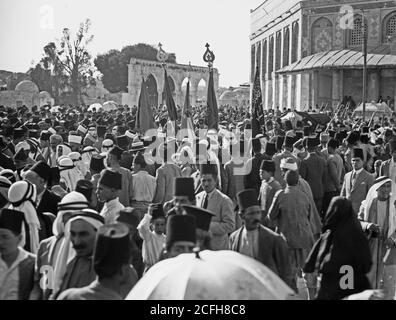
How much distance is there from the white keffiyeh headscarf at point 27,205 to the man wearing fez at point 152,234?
1.09 meters

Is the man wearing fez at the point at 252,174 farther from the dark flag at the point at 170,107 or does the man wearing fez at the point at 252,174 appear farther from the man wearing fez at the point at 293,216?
the dark flag at the point at 170,107

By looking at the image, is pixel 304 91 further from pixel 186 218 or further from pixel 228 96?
pixel 186 218

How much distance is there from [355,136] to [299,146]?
110 centimetres

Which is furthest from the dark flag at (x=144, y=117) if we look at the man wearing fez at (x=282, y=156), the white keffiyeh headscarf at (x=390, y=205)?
the white keffiyeh headscarf at (x=390, y=205)

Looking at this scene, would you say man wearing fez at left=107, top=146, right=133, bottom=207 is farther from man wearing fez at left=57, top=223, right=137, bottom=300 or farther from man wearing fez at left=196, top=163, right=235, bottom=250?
man wearing fez at left=57, top=223, right=137, bottom=300

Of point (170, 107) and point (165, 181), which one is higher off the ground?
point (170, 107)

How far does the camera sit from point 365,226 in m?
7.11

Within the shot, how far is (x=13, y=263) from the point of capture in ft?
15.2

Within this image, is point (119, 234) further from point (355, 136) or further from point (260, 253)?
point (355, 136)

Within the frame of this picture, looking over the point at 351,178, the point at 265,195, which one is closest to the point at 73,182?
the point at 265,195

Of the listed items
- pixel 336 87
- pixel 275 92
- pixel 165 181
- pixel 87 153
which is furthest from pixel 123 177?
pixel 275 92

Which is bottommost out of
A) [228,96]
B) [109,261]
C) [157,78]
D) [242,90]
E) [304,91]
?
[109,261]

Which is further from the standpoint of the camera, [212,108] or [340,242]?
[212,108]

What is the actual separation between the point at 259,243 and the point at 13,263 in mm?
2011
